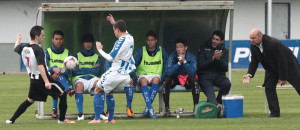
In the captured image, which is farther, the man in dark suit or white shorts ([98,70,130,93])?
the man in dark suit

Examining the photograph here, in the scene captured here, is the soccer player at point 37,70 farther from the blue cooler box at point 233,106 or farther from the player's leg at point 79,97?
the blue cooler box at point 233,106

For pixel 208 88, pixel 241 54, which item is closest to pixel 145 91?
pixel 208 88

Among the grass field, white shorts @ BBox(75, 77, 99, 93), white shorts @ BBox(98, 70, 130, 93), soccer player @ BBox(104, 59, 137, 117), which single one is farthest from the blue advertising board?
white shorts @ BBox(98, 70, 130, 93)

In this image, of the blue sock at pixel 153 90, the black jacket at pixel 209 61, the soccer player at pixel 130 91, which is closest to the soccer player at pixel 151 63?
the blue sock at pixel 153 90

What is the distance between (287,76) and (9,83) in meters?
13.8

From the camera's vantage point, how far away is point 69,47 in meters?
15.0

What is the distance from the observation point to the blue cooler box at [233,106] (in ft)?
42.3

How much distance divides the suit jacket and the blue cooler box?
57 cm

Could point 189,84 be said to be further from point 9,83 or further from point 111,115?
point 9,83

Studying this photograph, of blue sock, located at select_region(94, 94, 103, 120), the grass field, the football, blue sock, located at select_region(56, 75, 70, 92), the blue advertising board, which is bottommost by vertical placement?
the grass field

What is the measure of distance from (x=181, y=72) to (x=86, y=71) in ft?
6.00

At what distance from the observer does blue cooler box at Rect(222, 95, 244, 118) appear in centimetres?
1288

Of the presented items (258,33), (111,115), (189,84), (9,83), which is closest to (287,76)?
(258,33)

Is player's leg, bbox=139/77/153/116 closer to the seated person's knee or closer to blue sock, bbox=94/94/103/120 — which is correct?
the seated person's knee
